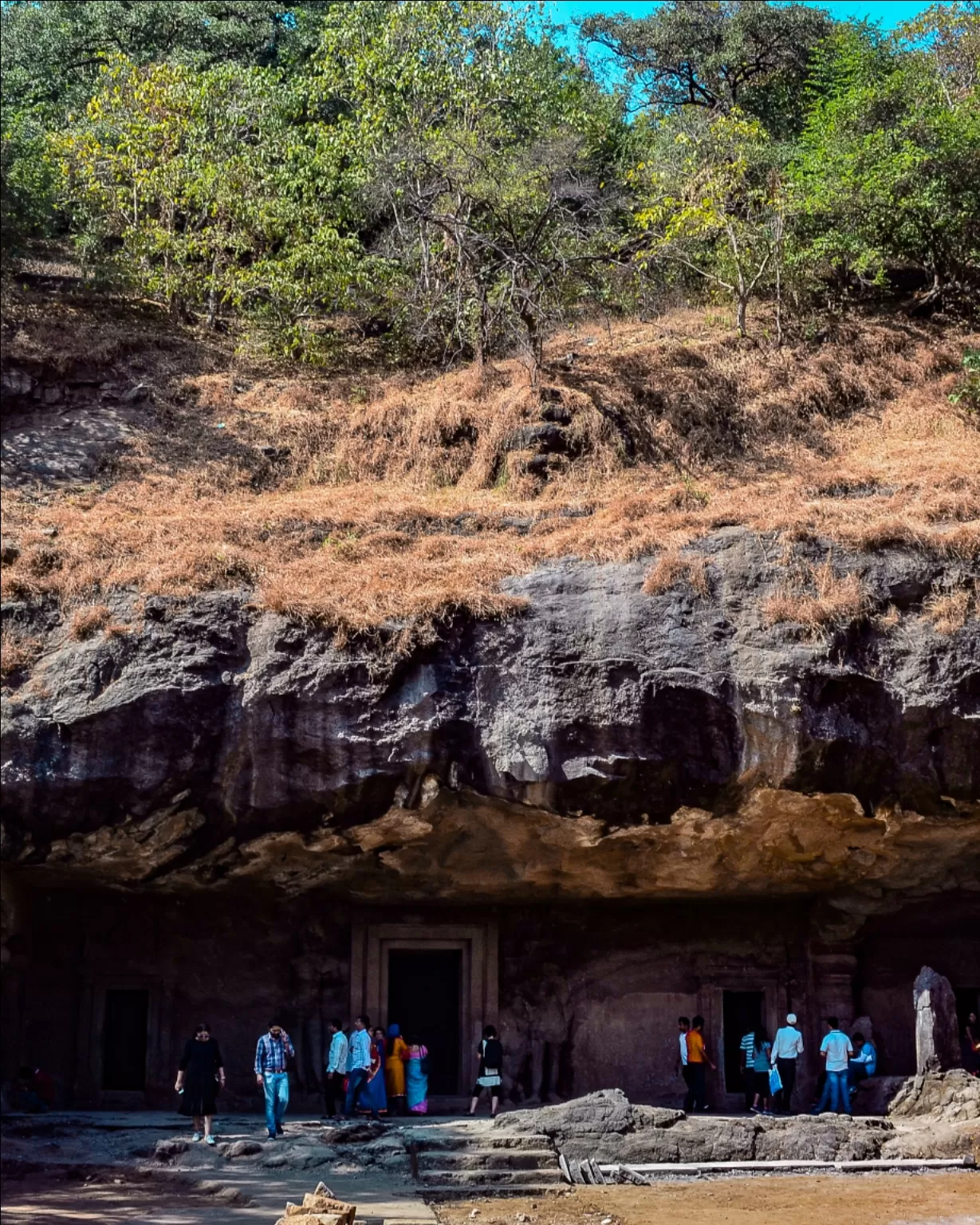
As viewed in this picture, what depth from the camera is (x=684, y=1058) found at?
16.5m

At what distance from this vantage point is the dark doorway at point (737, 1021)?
60.1 ft

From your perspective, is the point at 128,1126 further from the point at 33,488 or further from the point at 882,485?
the point at 882,485

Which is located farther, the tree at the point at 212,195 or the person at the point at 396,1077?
the tree at the point at 212,195

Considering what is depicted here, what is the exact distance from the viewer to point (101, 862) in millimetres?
15359

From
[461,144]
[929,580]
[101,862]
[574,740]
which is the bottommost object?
[101,862]

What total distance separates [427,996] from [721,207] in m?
14.4

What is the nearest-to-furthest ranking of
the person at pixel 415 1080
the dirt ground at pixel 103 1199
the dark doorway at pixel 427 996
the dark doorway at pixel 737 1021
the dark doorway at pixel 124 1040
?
the dirt ground at pixel 103 1199
the person at pixel 415 1080
the dark doorway at pixel 124 1040
the dark doorway at pixel 427 996
the dark doorway at pixel 737 1021

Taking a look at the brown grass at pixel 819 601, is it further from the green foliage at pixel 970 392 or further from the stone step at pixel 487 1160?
the green foliage at pixel 970 392

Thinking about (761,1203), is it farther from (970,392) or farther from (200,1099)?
(970,392)

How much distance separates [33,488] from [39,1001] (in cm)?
753

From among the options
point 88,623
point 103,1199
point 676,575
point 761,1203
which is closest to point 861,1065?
point 761,1203

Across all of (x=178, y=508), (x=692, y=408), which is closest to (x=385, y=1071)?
(x=178, y=508)

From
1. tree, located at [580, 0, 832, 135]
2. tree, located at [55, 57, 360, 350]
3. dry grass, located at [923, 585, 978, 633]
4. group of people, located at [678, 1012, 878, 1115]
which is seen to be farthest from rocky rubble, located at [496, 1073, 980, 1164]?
tree, located at [580, 0, 832, 135]

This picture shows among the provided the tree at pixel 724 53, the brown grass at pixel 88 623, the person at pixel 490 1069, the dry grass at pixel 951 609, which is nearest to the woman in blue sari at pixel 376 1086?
the person at pixel 490 1069
